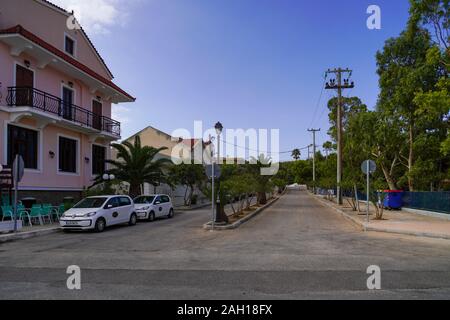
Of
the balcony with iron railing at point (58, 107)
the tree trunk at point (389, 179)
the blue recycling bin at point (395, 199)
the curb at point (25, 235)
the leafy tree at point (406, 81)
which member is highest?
the leafy tree at point (406, 81)

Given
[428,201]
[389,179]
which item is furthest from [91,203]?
[389,179]

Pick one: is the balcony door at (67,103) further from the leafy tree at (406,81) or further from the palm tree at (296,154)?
the palm tree at (296,154)

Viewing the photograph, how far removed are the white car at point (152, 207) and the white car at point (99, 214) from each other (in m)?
1.73

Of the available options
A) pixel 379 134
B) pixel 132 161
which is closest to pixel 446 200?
pixel 379 134

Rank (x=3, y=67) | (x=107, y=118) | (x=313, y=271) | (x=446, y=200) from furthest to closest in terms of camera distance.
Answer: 1. (x=107, y=118)
2. (x=446, y=200)
3. (x=3, y=67)
4. (x=313, y=271)

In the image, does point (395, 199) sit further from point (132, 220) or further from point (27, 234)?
point (27, 234)

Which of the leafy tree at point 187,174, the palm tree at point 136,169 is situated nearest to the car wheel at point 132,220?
the palm tree at point 136,169

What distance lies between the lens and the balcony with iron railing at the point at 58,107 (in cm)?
2017

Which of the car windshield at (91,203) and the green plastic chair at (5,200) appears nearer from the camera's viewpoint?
the car windshield at (91,203)

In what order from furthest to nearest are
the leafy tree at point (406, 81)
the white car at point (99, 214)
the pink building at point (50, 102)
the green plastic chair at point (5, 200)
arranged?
the leafy tree at point (406, 81), the pink building at point (50, 102), the green plastic chair at point (5, 200), the white car at point (99, 214)

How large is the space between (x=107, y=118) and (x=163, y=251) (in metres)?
20.3
